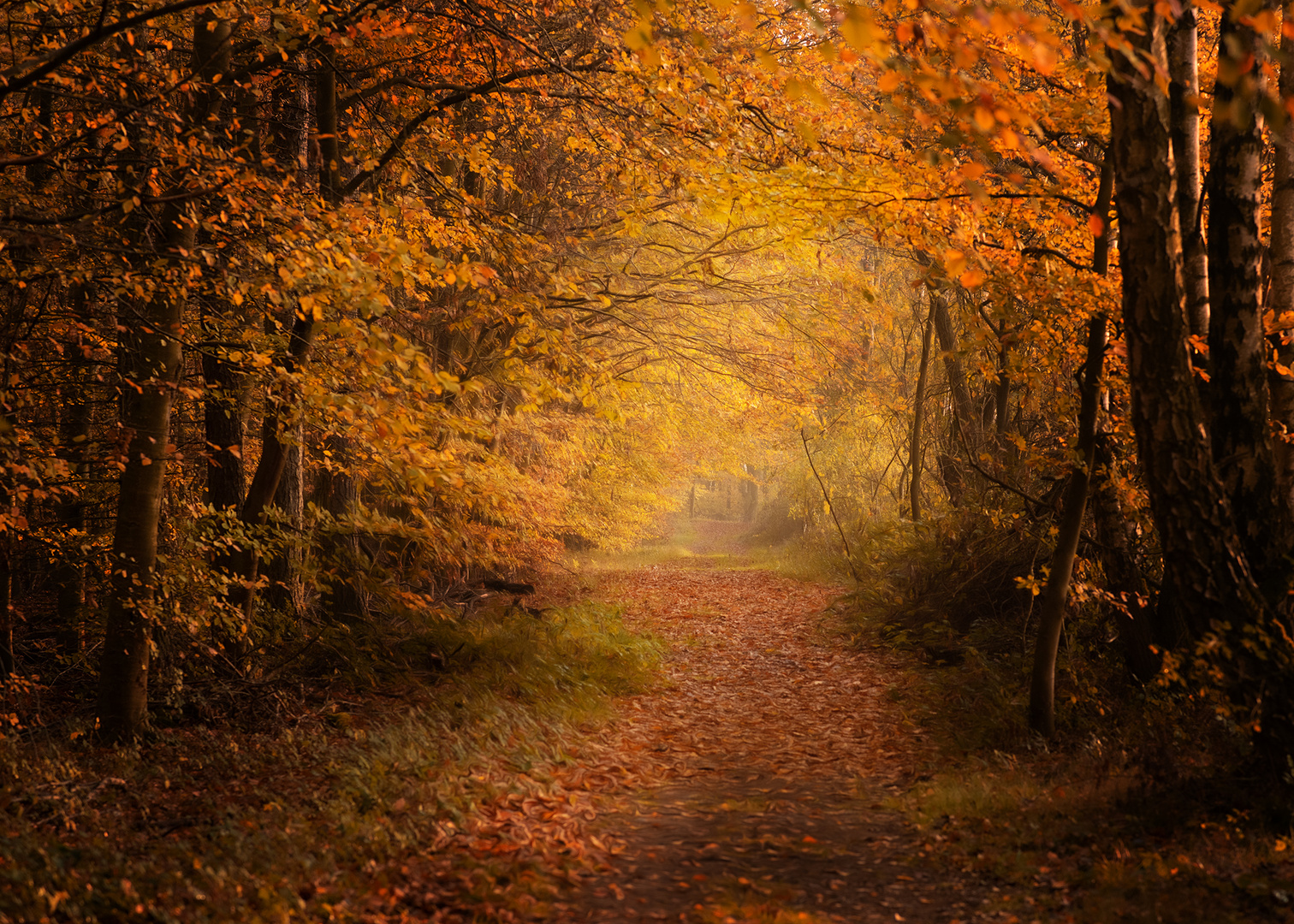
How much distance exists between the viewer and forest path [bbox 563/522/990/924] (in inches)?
164

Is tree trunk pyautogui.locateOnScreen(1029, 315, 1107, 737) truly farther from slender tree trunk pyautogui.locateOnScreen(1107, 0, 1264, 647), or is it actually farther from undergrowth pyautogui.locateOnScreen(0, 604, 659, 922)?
undergrowth pyautogui.locateOnScreen(0, 604, 659, 922)

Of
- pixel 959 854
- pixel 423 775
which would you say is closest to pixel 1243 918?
pixel 959 854

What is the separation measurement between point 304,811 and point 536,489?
22.7ft

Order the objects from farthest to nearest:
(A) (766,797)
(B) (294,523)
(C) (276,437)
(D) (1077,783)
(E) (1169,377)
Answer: (B) (294,523), (C) (276,437), (A) (766,797), (D) (1077,783), (E) (1169,377)

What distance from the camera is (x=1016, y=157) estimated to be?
7289 millimetres

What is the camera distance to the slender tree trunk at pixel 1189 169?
15.6 feet

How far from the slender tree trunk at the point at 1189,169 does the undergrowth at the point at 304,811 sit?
5006 millimetres

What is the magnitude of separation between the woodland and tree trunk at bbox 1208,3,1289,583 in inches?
1.0

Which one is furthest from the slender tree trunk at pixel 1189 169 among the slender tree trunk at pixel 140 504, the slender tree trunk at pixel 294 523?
the slender tree trunk at pixel 294 523

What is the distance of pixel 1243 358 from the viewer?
15.8 feet

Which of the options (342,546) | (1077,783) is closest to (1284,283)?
(1077,783)

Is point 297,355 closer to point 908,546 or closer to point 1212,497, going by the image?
point 1212,497

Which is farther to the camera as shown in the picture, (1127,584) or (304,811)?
(1127,584)

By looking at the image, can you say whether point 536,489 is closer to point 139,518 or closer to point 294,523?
point 294,523
